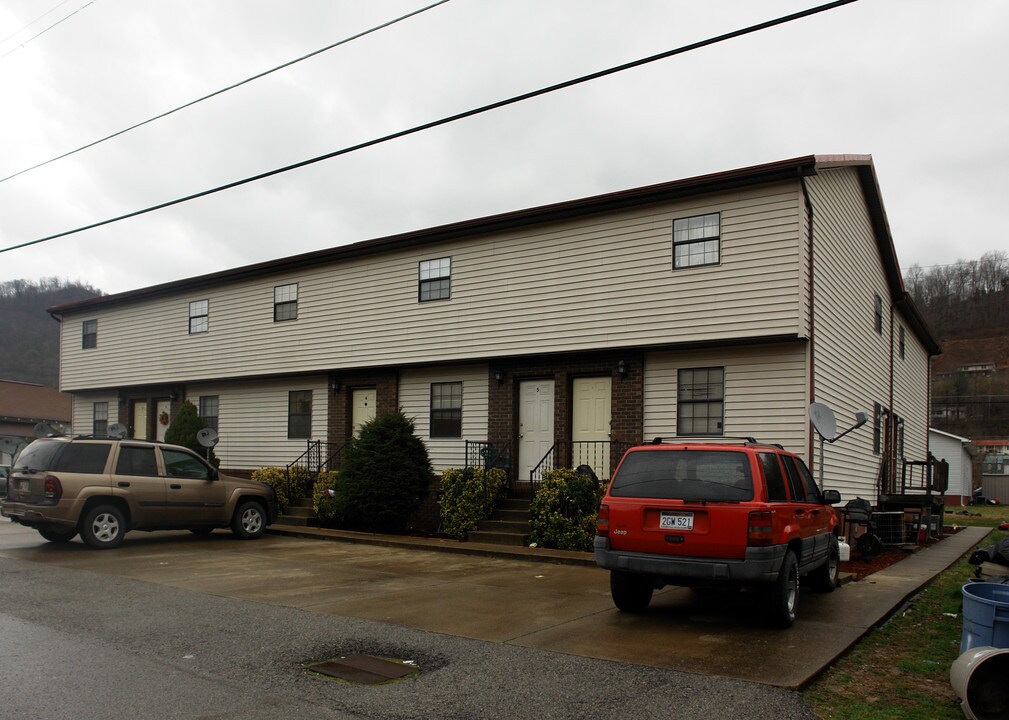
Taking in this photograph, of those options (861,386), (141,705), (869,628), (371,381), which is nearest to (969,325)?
(861,386)

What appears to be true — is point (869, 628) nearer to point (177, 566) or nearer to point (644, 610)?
point (644, 610)

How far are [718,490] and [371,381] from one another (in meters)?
13.1

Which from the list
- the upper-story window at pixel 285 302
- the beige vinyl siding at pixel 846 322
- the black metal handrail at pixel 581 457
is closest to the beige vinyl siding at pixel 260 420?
the upper-story window at pixel 285 302

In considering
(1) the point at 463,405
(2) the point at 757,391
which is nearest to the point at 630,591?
(2) the point at 757,391

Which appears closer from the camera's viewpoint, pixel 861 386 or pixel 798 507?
pixel 798 507

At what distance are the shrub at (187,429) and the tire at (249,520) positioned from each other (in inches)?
272

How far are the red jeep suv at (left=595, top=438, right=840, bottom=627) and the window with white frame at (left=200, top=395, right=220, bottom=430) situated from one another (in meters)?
17.8

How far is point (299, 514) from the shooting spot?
18781mm

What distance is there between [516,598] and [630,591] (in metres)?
1.62

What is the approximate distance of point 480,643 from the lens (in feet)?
23.9

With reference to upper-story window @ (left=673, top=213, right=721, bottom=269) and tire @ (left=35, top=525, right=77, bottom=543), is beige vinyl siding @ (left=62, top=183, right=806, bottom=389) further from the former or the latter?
tire @ (left=35, top=525, right=77, bottom=543)

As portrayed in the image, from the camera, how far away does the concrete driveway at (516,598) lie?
7066 millimetres

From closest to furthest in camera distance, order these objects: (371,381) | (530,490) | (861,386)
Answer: (530,490), (861,386), (371,381)

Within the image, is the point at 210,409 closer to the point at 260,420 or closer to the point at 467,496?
the point at 260,420
